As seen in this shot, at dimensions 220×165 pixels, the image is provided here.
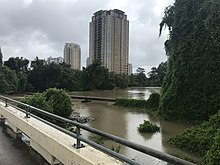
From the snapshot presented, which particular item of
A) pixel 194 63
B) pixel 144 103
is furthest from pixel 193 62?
pixel 144 103

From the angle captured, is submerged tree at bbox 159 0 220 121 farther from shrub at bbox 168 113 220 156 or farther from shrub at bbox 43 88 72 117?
shrub at bbox 43 88 72 117

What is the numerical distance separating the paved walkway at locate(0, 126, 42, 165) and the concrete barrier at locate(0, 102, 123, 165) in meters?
0.18

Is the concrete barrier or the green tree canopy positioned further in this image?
the green tree canopy

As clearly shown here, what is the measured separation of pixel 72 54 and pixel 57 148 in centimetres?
8230

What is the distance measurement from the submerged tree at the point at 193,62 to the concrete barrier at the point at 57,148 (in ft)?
37.0

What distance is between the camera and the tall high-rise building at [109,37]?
68.9m

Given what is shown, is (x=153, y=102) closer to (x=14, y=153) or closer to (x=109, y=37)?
(x=14, y=153)

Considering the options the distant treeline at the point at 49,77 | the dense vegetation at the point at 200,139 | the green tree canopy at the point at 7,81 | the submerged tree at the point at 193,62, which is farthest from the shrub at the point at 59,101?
the distant treeline at the point at 49,77

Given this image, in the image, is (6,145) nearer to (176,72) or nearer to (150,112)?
(176,72)

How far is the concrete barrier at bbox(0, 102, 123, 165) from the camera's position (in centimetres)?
275

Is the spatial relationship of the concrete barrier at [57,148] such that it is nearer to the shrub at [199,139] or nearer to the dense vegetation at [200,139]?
the dense vegetation at [200,139]

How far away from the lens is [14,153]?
4.38 meters

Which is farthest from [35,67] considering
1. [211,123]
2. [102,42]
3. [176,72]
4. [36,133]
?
[36,133]

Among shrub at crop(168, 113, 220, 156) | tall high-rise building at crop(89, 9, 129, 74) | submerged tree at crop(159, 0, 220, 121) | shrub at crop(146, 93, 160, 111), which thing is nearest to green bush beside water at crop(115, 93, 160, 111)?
shrub at crop(146, 93, 160, 111)
